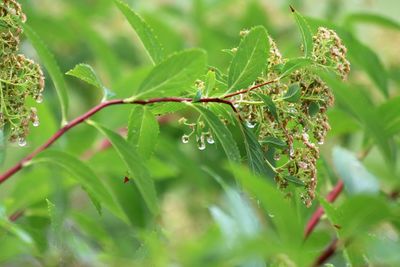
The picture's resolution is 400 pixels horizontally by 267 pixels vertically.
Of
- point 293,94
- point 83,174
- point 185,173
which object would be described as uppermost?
point 293,94

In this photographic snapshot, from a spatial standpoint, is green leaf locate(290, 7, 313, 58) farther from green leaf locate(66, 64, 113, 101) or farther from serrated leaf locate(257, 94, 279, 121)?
green leaf locate(66, 64, 113, 101)

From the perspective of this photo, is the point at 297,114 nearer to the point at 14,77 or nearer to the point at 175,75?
the point at 175,75

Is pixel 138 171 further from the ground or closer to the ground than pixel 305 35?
closer to the ground

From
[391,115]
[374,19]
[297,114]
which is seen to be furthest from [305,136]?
[374,19]

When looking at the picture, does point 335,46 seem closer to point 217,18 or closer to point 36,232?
point 36,232

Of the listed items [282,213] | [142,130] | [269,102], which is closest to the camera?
[282,213]

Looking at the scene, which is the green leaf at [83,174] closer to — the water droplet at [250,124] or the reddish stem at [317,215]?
the water droplet at [250,124]
